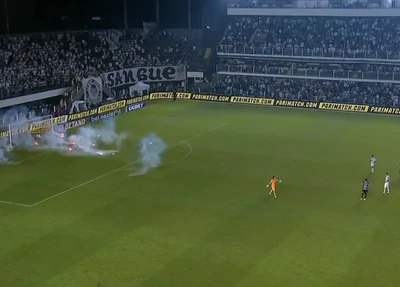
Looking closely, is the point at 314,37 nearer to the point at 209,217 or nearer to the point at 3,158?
the point at 3,158

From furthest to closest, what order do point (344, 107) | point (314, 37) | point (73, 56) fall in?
point (314, 37) → point (73, 56) → point (344, 107)

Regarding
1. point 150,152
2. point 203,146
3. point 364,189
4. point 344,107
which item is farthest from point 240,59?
point 364,189

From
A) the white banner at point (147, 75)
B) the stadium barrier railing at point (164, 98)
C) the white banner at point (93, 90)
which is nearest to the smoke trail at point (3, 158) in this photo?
the stadium barrier railing at point (164, 98)

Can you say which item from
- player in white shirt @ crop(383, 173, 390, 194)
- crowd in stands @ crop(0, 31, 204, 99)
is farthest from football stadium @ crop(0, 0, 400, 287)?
player in white shirt @ crop(383, 173, 390, 194)

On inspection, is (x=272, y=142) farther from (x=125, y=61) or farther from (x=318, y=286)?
(x=125, y=61)

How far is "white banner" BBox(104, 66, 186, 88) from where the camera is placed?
61719 millimetres

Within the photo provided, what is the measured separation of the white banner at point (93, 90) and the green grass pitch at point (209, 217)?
13.8 m

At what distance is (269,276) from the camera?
789 inches

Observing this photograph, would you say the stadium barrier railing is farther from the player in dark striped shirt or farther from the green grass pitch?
the player in dark striped shirt

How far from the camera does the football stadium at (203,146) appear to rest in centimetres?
2165

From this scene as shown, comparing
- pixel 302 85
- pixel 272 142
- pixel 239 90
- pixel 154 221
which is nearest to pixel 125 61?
pixel 239 90

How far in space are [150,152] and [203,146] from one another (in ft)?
13.2

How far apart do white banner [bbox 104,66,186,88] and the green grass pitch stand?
19.7m

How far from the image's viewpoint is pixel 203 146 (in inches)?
1597
